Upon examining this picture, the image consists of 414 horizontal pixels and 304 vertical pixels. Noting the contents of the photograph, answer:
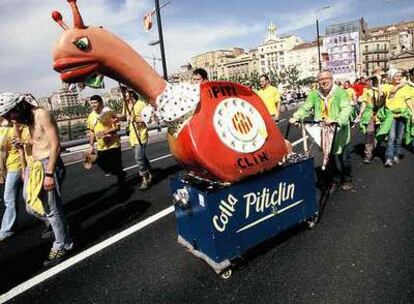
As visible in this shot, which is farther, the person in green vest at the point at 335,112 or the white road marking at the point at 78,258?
the person in green vest at the point at 335,112

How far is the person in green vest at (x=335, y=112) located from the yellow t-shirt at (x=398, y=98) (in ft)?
7.32

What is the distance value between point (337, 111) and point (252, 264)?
2652 millimetres

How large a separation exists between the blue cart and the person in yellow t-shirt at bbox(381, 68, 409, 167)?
4072mm

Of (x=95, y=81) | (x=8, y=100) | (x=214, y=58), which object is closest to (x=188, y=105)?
(x=95, y=81)

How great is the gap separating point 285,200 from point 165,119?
1.52m

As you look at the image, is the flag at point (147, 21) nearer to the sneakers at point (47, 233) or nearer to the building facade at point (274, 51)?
the sneakers at point (47, 233)

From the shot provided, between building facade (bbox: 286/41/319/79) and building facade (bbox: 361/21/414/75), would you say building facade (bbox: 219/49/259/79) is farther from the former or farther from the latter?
building facade (bbox: 361/21/414/75)

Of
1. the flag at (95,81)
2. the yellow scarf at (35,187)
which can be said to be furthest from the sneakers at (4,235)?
the flag at (95,81)

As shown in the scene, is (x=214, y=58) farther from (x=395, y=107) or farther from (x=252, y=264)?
(x=252, y=264)

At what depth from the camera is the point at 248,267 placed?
338cm

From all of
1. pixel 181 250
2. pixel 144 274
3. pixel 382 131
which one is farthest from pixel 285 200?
pixel 382 131

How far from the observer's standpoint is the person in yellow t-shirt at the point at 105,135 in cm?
627

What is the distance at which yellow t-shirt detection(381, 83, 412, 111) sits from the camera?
6.83 meters

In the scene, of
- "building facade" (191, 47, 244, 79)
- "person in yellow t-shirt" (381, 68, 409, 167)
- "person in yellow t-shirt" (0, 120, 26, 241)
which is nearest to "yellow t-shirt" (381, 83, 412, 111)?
"person in yellow t-shirt" (381, 68, 409, 167)
